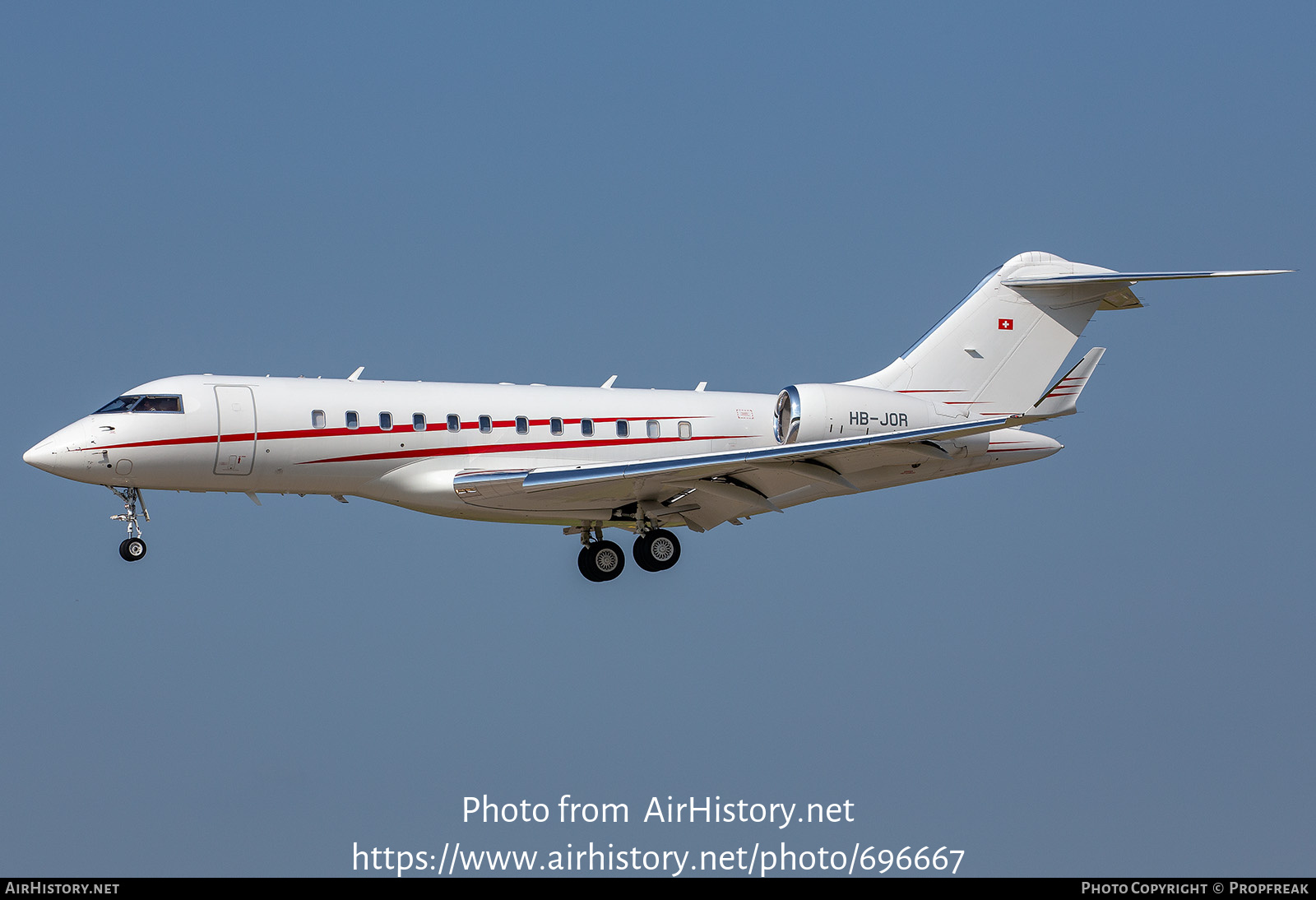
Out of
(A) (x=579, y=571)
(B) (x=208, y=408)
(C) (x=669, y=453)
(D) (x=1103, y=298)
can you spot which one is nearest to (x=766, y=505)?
(C) (x=669, y=453)

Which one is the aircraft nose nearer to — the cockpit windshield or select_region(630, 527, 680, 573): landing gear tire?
the cockpit windshield

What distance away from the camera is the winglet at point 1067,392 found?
79.6 ft

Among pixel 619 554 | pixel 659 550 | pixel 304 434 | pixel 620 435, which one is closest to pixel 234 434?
pixel 304 434

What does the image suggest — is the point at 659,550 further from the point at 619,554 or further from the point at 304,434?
the point at 304,434

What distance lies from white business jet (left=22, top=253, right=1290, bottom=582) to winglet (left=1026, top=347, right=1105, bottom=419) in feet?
0.10

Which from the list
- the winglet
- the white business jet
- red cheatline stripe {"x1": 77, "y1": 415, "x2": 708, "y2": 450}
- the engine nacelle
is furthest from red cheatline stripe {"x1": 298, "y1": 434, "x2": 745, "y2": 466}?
the winglet

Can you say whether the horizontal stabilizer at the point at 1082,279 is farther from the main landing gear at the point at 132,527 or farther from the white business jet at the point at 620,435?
the main landing gear at the point at 132,527

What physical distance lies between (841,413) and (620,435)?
11.7 feet

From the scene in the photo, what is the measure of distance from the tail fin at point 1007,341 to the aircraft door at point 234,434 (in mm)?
10432

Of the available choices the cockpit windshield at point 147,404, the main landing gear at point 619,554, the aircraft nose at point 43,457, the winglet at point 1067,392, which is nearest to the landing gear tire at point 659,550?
the main landing gear at point 619,554

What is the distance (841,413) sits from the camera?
79.9 ft

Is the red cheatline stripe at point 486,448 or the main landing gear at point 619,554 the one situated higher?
the red cheatline stripe at point 486,448

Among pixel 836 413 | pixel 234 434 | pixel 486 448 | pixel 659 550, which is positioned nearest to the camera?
pixel 234 434

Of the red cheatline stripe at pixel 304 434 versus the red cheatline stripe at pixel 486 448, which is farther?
the red cheatline stripe at pixel 486 448
